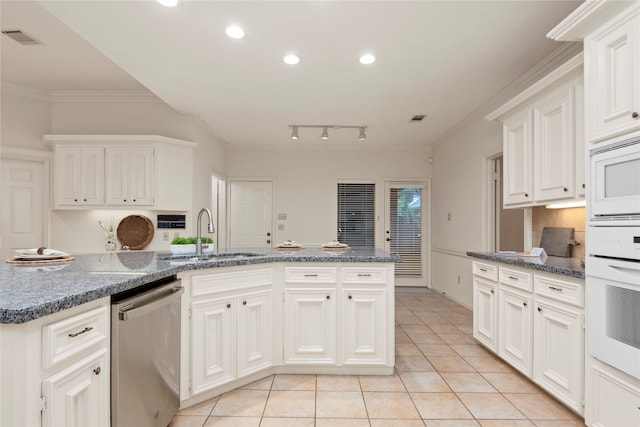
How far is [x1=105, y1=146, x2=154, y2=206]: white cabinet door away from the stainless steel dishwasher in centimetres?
261

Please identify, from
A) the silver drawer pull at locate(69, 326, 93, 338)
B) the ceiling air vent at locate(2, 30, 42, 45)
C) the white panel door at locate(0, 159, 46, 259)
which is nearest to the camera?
the silver drawer pull at locate(69, 326, 93, 338)

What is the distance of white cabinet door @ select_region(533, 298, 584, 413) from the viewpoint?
194 cm

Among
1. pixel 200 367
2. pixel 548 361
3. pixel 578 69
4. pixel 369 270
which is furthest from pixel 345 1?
pixel 548 361

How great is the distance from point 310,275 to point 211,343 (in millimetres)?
820

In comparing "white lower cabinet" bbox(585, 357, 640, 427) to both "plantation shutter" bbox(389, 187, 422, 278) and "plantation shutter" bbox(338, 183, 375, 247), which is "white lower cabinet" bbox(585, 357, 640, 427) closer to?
"plantation shutter" bbox(389, 187, 422, 278)

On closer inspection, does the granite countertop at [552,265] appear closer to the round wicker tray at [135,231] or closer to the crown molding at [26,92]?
the round wicker tray at [135,231]

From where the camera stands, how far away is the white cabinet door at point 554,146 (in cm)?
237

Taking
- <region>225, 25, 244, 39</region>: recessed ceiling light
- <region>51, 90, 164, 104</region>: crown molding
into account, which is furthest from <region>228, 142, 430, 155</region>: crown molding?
<region>225, 25, 244, 39</region>: recessed ceiling light

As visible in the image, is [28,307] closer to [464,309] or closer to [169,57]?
[169,57]

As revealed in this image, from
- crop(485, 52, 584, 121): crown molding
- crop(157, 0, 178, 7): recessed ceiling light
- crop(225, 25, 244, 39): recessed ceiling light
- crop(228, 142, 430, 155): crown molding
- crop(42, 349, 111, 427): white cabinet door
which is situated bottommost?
crop(42, 349, 111, 427): white cabinet door

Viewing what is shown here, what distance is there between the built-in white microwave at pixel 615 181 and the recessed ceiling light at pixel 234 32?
95.4 inches

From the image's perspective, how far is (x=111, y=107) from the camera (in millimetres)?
4402

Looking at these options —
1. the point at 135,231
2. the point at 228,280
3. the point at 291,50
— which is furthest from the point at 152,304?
the point at 135,231

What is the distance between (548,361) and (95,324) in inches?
101
